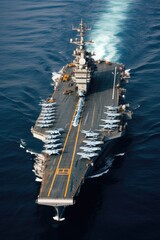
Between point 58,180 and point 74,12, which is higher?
point 74,12

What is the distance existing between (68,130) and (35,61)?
30.5m

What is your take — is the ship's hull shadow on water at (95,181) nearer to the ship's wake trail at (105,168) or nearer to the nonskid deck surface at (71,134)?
the ship's wake trail at (105,168)

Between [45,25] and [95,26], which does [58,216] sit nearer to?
[95,26]

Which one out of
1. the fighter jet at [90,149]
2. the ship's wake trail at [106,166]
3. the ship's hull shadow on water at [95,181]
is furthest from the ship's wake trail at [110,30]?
the fighter jet at [90,149]

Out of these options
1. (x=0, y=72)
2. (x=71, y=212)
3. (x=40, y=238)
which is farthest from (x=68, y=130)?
(x=0, y=72)

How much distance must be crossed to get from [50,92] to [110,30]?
26372mm

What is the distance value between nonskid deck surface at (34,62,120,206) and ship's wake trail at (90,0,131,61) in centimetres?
1027

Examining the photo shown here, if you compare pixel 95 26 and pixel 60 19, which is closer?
pixel 95 26

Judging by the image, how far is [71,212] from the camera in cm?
3325

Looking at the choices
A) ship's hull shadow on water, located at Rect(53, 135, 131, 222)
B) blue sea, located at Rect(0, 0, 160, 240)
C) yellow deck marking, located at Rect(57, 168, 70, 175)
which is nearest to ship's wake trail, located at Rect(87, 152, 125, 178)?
ship's hull shadow on water, located at Rect(53, 135, 131, 222)

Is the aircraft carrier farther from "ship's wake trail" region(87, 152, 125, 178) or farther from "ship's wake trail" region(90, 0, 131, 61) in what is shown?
"ship's wake trail" region(90, 0, 131, 61)

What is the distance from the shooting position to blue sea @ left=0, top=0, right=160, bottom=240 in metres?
32.1

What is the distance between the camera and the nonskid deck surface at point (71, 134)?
3234 cm

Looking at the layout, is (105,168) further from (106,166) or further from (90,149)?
(90,149)
